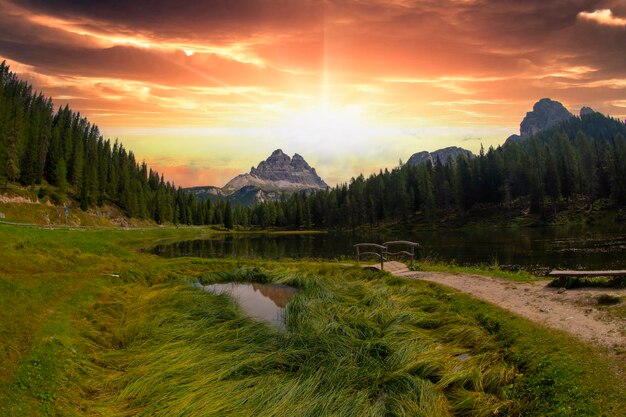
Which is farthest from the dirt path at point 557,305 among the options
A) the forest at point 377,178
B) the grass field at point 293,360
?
the forest at point 377,178

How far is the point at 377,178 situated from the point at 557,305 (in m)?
158

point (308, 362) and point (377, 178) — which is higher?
point (377, 178)

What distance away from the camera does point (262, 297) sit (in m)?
24.9

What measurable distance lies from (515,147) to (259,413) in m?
150

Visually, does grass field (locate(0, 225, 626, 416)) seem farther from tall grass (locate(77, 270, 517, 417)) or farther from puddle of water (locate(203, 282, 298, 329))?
puddle of water (locate(203, 282, 298, 329))

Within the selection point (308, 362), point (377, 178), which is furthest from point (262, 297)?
point (377, 178)

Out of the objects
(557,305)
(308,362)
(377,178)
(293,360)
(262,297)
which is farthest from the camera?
(377,178)

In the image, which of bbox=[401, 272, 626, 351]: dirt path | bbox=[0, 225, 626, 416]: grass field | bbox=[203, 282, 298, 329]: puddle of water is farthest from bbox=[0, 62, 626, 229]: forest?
bbox=[401, 272, 626, 351]: dirt path

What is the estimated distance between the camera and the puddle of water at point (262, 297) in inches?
782

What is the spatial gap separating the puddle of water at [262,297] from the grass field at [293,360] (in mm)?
1224

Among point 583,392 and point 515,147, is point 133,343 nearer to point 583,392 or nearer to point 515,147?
point 583,392

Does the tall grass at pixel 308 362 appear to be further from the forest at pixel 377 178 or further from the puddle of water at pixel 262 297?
the forest at pixel 377 178

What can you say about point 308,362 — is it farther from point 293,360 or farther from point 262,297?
point 262,297

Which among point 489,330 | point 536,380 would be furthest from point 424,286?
point 536,380
